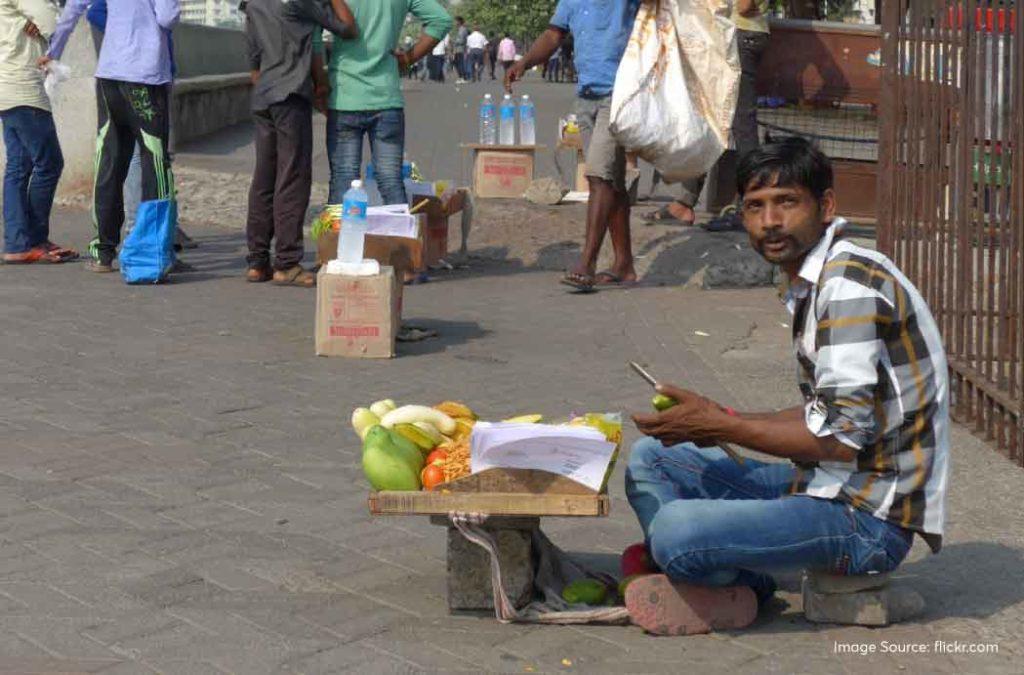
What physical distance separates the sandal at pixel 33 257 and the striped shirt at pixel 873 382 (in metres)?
7.83

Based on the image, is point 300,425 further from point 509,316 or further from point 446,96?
point 446,96

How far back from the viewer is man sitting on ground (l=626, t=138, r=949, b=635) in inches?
168

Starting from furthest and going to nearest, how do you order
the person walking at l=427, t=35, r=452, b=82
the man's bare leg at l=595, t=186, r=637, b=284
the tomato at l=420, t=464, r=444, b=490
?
the person walking at l=427, t=35, r=452, b=82 < the man's bare leg at l=595, t=186, r=637, b=284 < the tomato at l=420, t=464, r=444, b=490

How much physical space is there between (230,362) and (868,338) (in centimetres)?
461

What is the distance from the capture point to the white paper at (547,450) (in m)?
4.48

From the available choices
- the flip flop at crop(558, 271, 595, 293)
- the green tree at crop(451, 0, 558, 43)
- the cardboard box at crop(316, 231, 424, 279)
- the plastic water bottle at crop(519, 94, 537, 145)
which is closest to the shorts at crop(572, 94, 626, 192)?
the flip flop at crop(558, 271, 595, 293)

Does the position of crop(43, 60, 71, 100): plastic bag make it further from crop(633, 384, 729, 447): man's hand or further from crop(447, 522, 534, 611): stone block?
crop(633, 384, 729, 447): man's hand

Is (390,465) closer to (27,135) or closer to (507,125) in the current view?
(27,135)

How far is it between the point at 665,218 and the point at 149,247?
4179 mm

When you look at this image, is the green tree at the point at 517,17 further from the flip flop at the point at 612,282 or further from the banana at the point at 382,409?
the banana at the point at 382,409

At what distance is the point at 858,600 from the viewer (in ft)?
14.9

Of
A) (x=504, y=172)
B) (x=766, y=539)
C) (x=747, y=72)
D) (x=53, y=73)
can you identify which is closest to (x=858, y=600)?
(x=766, y=539)

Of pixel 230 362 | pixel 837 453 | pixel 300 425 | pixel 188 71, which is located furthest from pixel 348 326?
pixel 188 71

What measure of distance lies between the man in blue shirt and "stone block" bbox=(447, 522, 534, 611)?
5755mm
